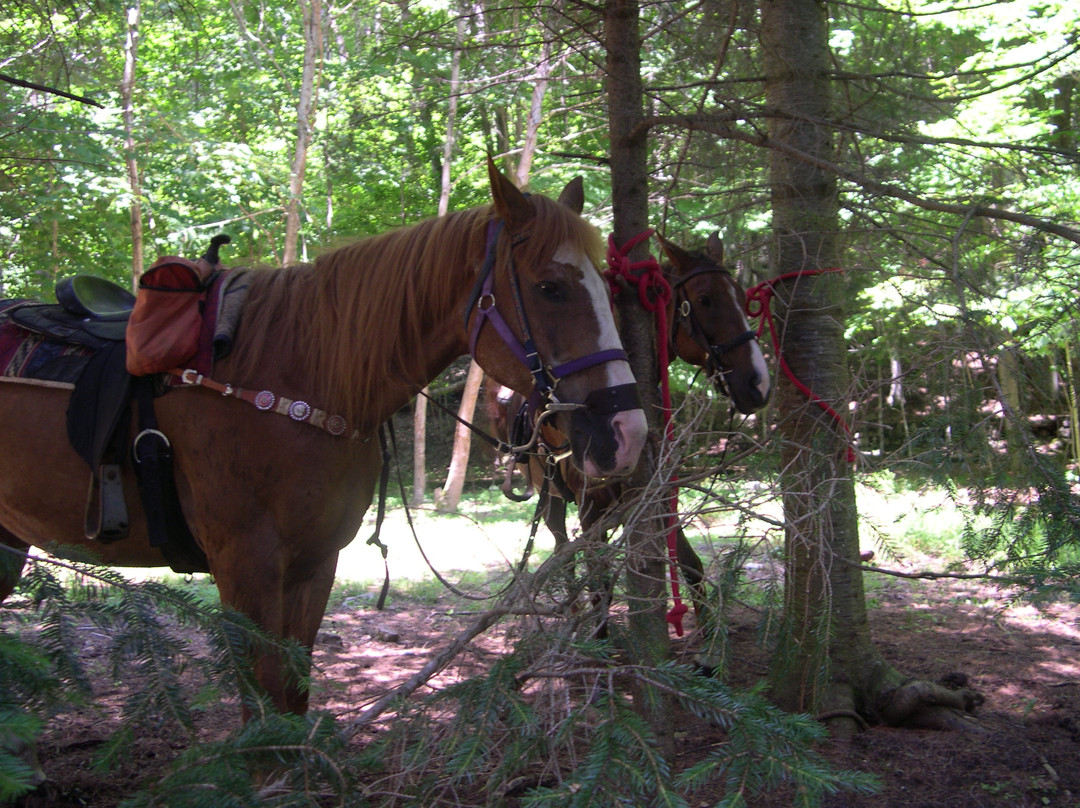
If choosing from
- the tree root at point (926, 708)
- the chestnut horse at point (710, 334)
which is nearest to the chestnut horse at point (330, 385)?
the chestnut horse at point (710, 334)

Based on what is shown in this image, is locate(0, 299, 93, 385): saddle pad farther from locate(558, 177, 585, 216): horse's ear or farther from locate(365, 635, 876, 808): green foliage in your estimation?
locate(365, 635, 876, 808): green foliage

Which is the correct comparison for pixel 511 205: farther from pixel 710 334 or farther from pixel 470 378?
pixel 470 378

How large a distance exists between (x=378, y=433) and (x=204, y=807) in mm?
1947

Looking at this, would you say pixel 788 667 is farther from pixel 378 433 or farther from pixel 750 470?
pixel 378 433

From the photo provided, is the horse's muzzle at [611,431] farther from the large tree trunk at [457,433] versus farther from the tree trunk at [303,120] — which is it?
the tree trunk at [303,120]

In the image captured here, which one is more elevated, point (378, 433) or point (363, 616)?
point (378, 433)

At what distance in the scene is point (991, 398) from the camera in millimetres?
2568

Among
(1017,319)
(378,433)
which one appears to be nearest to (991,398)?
(1017,319)

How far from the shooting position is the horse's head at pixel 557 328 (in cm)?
226

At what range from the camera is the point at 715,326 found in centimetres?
436

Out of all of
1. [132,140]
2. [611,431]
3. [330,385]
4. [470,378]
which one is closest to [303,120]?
[132,140]

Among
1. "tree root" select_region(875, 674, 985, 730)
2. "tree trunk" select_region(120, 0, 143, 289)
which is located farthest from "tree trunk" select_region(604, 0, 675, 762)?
"tree trunk" select_region(120, 0, 143, 289)

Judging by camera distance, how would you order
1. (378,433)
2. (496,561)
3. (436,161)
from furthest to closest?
1. (436,161)
2. (496,561)
3. (378,433)

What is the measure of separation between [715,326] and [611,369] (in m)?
2.23
